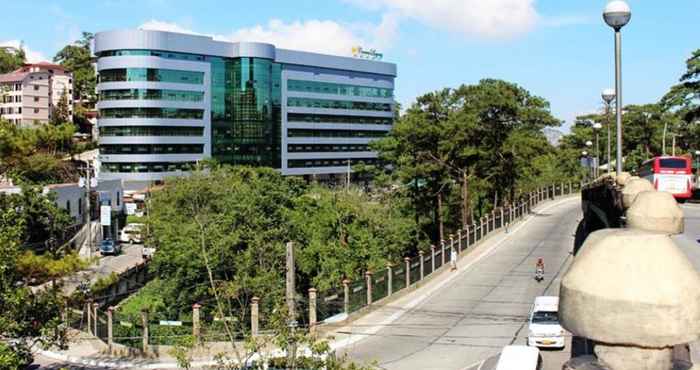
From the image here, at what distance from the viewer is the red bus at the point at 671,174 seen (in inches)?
1187

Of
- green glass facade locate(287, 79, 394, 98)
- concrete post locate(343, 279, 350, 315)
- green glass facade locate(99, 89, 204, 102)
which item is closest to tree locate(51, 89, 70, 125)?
green glass facade locate(99, 89, 204, 102)

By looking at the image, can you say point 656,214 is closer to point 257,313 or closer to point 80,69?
point 257,313

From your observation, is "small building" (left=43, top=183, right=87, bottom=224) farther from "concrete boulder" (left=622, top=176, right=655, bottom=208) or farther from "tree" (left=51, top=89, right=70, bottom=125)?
"concrete boulder" (left=622, top=176, right=655, bottom=208)

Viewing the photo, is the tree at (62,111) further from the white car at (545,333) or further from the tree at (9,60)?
the white car at (545,333)

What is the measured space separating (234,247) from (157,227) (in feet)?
22.4

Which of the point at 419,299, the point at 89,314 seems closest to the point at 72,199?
the point at 89,314

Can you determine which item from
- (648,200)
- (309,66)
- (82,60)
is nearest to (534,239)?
(648,200)

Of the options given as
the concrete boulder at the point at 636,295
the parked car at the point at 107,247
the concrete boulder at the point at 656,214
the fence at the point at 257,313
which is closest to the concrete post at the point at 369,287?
the fence at the point at 257,313

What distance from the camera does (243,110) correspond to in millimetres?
90625

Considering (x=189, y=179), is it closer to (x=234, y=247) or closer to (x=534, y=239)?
(x=234, y=247)

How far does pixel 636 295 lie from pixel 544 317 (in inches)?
814

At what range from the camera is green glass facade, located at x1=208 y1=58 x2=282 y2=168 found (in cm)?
8925

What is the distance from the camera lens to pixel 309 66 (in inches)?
3979

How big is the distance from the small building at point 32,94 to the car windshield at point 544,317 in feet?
271
